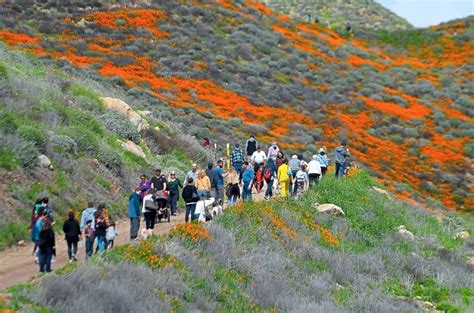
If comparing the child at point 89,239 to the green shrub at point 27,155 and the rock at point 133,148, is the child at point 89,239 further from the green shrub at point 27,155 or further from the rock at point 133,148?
the rock at point 133,148

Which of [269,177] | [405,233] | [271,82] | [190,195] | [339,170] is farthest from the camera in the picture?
[271,82]

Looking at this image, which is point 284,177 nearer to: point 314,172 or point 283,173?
point 283,173

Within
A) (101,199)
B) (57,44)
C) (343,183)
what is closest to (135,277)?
(101,199)

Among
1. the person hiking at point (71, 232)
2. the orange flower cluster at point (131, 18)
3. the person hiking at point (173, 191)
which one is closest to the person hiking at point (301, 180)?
the person hiking at point (173, 191)

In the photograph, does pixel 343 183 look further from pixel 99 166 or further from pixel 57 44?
pixel 57 44

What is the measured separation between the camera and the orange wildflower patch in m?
41.5

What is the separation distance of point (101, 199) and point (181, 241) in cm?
642

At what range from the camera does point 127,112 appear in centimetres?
2834

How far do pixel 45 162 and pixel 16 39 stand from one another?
85.7ft

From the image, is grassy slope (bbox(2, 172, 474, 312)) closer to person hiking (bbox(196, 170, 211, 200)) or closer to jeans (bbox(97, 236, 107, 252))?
person hiking (bbox(196, 170, 211, 200))

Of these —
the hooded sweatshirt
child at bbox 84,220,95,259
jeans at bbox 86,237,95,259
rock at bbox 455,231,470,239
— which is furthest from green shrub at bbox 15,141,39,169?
rock at bbox 455,231,470,239

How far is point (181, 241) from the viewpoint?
1356 centimetres

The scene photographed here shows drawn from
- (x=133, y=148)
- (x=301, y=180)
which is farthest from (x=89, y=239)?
(x=133, y=148)

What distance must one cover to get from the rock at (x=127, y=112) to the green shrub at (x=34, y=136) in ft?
26.0
